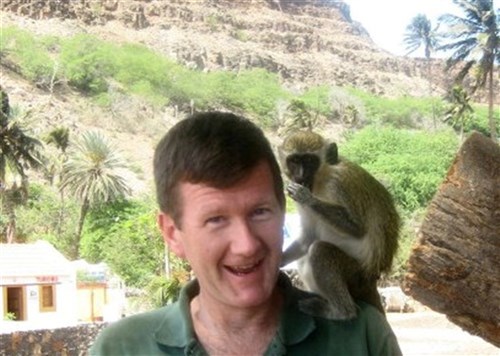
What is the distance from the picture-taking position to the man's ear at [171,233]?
3.59 ft

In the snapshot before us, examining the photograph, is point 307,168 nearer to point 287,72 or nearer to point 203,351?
point 203,351

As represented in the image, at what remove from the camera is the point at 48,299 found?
17.1 meters

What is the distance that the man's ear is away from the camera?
1096 millimetres

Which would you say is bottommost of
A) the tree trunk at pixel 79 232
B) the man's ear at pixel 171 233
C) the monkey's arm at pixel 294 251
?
the tree trunk at pixel 79 232

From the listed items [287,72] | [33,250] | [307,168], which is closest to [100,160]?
[33,250]

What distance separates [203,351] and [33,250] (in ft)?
55.4

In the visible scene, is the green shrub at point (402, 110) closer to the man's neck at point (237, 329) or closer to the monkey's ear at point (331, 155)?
the monkey's ear at point (331, 155)

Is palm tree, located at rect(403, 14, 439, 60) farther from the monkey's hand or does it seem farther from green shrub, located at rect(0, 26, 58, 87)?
the monkey's hand

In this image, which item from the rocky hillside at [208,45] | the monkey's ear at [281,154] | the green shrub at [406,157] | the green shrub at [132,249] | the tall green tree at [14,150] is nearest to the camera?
the monkey's ear at [281,154]

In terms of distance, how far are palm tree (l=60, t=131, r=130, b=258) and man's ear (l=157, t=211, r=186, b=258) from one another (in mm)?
29306

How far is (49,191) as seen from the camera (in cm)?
3594

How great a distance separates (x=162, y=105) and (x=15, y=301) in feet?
107

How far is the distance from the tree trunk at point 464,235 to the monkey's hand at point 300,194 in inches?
12.5

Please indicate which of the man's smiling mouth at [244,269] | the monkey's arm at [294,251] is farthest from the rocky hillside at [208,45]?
the man's smiling mouth at [244,269]
